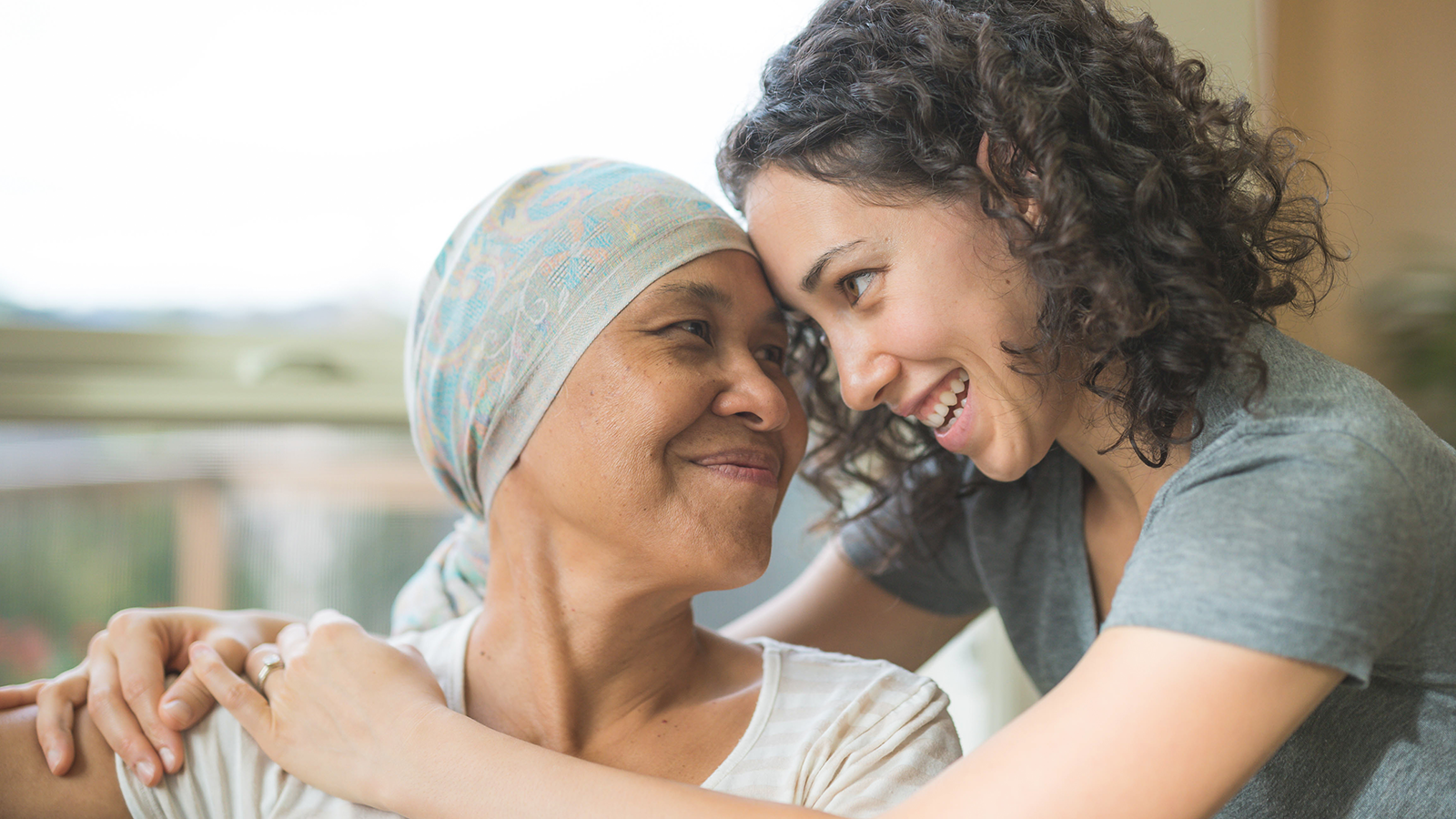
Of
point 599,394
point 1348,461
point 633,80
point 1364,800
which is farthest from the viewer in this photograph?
point 633,80

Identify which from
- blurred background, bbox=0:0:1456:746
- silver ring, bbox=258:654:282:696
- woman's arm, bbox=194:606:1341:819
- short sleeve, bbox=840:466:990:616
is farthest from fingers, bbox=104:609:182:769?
short sleeve, bbox=840:466:990:616

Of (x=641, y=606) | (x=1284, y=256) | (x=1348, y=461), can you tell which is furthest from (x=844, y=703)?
(x=1284, y=256)

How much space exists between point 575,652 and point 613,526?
21 cm

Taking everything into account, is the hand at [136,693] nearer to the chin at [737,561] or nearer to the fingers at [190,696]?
the fingers at [190,696]

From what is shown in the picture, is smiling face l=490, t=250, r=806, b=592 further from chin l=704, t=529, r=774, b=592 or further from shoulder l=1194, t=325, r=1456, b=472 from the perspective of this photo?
shoulder l=1194, t=325, r=1456, b=472

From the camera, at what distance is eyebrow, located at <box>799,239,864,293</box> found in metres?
1.17

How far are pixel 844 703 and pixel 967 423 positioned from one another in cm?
38

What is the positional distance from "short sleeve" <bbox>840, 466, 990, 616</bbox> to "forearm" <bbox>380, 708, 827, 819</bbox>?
74cm

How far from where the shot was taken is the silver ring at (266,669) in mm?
1247

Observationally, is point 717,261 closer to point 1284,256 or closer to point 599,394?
point 599,394

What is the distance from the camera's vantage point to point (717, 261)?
128 centimetres

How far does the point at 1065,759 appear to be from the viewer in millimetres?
863

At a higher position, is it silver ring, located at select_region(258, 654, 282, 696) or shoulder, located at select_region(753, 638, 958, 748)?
silver ring, located at select_region(258, 654, 282, 696)

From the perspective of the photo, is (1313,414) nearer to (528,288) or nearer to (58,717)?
(528,288)
